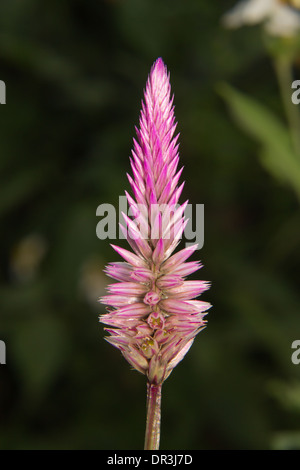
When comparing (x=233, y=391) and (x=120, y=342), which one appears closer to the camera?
(x=120, y=342)

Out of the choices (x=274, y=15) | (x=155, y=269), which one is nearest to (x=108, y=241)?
(x=274, y=15)

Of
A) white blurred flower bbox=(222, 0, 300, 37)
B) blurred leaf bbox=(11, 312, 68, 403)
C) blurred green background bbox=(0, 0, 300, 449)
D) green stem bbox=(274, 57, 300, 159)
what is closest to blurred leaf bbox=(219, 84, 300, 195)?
green stem bbox=(274, 57, 300, 159)

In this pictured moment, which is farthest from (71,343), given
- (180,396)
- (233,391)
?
(233,391)

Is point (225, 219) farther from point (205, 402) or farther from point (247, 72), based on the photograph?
point (205, 402)

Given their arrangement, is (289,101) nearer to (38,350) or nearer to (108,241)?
(108,241)

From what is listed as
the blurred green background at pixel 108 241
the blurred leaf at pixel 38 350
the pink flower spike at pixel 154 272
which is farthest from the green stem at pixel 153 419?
the blurred leaf at pixel 38 350

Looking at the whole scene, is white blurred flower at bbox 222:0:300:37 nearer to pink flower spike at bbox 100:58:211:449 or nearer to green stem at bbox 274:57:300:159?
green stem at bbox 274:57:300:159
